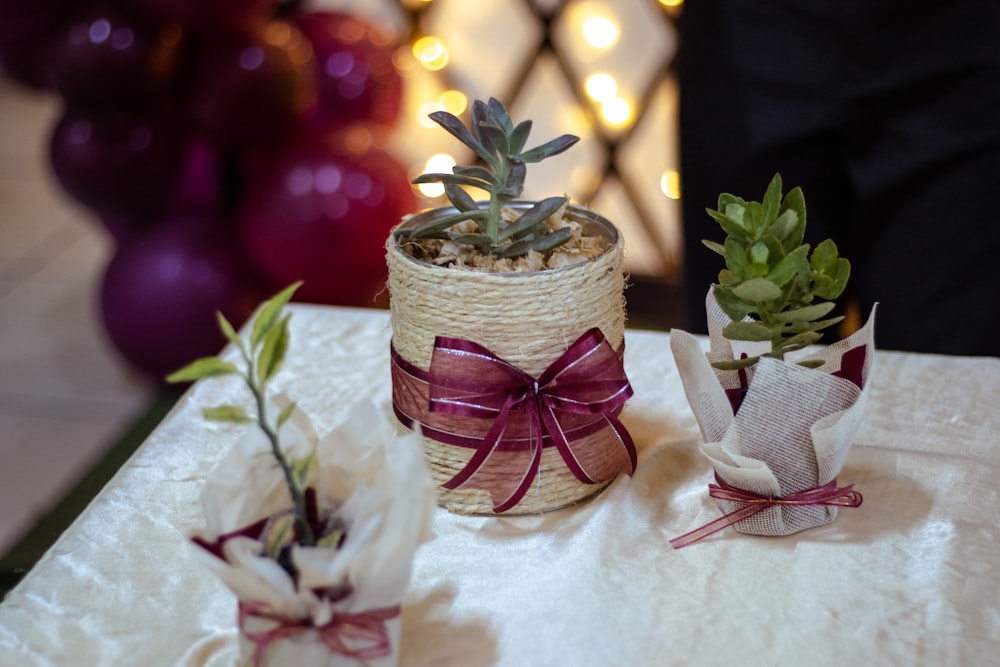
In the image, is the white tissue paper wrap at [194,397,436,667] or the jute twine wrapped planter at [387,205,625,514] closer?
the white tissue paper wrap at [194,397,436,667]

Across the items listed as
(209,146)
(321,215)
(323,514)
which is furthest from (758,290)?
(209,146)

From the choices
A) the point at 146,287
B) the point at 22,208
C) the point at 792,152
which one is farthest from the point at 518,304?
the point at 22,208

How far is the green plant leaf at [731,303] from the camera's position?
53 cm

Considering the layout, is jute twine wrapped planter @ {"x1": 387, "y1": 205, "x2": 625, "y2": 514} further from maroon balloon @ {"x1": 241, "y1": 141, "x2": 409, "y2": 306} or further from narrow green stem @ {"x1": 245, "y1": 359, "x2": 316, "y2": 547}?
maroon balloon @ {"x1": 241, "y1": 141, "x2": 409, "y2": 306}

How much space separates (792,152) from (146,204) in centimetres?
82

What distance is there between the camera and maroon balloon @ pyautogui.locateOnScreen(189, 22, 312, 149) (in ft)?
4.00

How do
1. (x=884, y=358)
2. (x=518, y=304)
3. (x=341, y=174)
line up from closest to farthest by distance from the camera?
(x=518, y=304), (x=884, y=358), (x=341, y=174)

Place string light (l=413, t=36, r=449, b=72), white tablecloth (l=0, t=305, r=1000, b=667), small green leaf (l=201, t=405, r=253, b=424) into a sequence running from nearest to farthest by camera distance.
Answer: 1. small green leaf (l=201, t=405, r=253, b=424)
2. white tablecloth (l=0, t=305, r=1000, b=667)
3. string light (l=413, t=36, r=449, b=72)

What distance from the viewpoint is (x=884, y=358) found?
767 mm

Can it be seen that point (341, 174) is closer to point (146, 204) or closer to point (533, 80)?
point (146, 204)

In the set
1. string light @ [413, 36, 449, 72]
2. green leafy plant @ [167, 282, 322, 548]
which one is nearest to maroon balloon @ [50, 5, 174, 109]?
string light @ [413, 36, 449, 72]

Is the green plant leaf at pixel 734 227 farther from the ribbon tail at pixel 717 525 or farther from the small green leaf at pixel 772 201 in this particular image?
the ribbon tail at pixel 717 525

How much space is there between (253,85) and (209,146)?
0.19 m

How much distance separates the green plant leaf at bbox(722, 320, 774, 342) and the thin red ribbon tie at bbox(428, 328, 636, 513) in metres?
0.07
